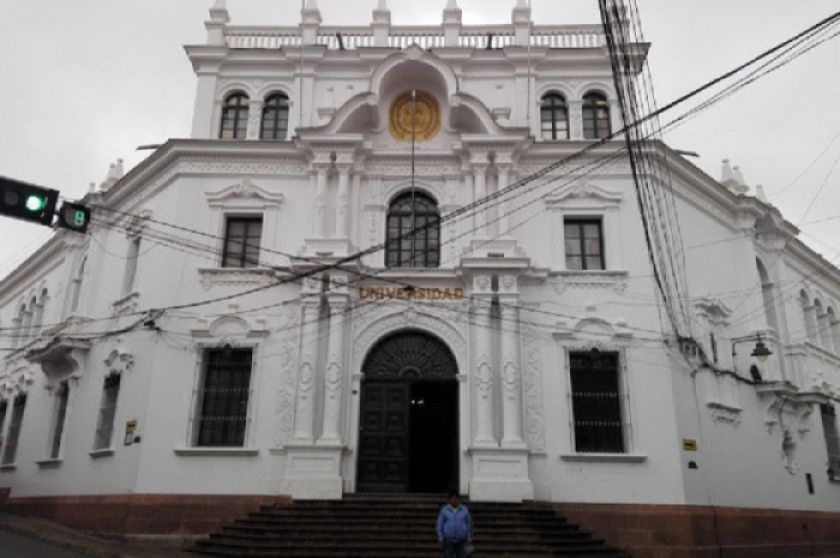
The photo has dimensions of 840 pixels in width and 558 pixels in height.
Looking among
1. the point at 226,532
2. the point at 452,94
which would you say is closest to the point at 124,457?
the point at 226,532

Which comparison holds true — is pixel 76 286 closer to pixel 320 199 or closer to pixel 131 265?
pixel 131 265

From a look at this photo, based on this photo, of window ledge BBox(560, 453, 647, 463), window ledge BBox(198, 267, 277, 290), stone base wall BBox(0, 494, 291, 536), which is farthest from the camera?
window ledge BBox(198, 267, 277, 290)

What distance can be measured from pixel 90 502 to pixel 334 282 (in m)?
7.52

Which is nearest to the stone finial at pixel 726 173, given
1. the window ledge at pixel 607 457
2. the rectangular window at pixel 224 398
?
the window ledge at pixel 607 457

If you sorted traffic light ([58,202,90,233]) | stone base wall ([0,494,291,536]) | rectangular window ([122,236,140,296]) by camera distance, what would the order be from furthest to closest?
rectangular window ([122,236,140,296]) → stone base wall ([0,494,291,536]) → traffic light ([58,202,90,233])

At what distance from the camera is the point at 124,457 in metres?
16.4

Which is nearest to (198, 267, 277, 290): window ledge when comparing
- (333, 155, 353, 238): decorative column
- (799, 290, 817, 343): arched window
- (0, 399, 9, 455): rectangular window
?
(333, 155, 353, 238): decorative column

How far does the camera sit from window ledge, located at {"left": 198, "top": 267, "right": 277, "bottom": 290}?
17.2m

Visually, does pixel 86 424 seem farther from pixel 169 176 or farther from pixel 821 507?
pixel 821 507

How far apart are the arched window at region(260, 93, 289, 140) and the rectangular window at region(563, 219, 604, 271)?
7.65 m

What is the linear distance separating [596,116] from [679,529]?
10.1 metres

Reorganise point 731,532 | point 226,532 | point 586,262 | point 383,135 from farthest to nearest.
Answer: point 383,135
point 586,262
point 731,532
point 226,532

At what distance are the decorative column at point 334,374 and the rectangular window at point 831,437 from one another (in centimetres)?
1431

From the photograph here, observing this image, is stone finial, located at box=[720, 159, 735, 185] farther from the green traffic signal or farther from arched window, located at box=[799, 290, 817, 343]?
the green traffic signal
